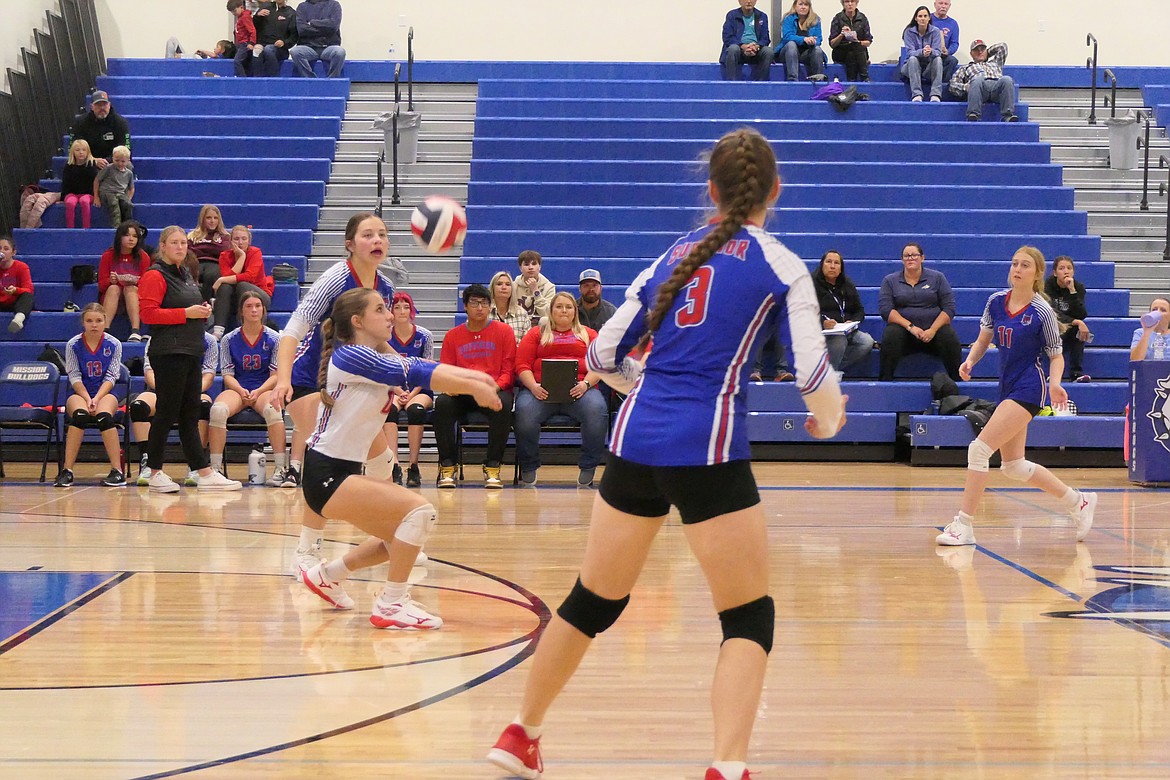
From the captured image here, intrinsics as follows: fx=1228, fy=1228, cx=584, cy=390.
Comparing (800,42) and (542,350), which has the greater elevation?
(800,42)

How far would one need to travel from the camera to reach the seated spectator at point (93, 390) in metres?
8.88

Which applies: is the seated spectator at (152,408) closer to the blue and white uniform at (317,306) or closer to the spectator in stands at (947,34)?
the blue and white uniform at (317,306)

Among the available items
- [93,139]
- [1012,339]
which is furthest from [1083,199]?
[93,139]

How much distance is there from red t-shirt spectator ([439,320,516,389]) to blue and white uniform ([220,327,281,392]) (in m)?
1.35

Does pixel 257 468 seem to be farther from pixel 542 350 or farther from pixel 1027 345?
pixel 1027 345

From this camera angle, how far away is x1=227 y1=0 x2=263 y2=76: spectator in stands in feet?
47.1

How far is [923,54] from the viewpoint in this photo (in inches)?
558

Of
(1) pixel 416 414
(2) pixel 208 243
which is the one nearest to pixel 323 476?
(1) pixel 416 414

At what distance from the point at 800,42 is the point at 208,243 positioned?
24.8ft

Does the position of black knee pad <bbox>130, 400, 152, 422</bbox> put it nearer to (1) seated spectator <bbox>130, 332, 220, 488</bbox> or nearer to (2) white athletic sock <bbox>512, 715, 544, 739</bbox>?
(1) seated spectator <bbox>130, 332, 220, 488</bbox>

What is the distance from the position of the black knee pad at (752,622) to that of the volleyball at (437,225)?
315cm

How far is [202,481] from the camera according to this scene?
8664 millimetres

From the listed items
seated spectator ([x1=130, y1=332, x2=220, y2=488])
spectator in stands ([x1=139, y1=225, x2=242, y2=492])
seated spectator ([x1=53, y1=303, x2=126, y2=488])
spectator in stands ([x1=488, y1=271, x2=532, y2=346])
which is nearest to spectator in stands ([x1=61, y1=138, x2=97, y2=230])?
seated spectator ([x1=130, y1=332, x2=220, y2=488])

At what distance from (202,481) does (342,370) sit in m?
4.75
